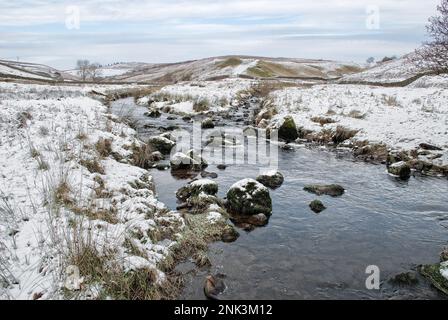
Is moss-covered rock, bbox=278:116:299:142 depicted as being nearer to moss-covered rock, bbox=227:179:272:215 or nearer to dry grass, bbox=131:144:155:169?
dry grass, bbox=131:144:155:169

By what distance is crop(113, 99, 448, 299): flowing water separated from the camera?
22.1 feet

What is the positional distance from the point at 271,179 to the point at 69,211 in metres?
6.97

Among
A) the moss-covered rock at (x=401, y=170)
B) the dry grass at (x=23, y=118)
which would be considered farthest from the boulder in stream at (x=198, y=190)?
the moss-covered rock at (x=401, y=170)

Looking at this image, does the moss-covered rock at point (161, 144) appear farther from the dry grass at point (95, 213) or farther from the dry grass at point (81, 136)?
the dry grass at point (95, 213)

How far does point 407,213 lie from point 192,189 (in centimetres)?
607

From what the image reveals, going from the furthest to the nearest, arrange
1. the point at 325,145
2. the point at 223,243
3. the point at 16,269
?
the point at 325,145 < the point at 223,243 < the point at 16,269

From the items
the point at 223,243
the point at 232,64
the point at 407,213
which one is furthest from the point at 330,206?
the point at 232,64

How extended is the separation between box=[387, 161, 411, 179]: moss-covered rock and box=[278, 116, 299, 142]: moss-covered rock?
7.04 metres

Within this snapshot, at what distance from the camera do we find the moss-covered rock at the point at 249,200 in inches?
392

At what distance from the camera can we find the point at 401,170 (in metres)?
13.3

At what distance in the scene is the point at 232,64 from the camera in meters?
92.1

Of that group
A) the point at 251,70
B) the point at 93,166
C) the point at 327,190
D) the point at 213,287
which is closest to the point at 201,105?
the point at 327,190

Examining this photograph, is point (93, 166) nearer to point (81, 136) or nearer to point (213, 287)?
point (81, 136)
